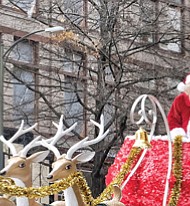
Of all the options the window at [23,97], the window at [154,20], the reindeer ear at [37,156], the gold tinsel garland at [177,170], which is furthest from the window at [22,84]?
the gold tinsel garland at [177,170]

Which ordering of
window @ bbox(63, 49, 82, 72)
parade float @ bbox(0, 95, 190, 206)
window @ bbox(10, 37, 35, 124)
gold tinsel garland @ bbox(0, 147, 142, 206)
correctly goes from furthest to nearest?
window @ bbox(10, 37, 35, 124) → window @ bbox(63, 49, 82, 72) → parade float @ bbox(0, 95, 190, 206) → gold tinsel garland @ bbox(0, 147, 142, 206)

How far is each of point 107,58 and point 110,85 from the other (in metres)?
1.06

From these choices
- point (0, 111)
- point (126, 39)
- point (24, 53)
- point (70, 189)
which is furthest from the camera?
point (24, 53)

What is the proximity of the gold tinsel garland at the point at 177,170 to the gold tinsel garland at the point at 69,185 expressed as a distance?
17.4 inches

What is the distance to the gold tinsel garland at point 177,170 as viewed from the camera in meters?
7.33

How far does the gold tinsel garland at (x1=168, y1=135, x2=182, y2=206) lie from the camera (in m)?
7.33

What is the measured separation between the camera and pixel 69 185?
24.4 ft

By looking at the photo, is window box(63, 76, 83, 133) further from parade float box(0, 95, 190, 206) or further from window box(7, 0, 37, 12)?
parade float box(0, 95, 190, 206)

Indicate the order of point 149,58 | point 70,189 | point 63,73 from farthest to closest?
point 149,58
point 63,73
point 70,189

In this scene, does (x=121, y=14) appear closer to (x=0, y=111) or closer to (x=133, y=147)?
(x=0, y=111)

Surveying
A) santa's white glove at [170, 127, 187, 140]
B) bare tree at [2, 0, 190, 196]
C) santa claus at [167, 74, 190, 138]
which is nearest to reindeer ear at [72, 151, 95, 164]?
santa's white glove at [170, 127, 187, 140]

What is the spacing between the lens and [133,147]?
7699 mm

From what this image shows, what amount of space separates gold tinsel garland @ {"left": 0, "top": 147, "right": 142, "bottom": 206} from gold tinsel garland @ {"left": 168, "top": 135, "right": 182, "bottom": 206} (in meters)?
0.44

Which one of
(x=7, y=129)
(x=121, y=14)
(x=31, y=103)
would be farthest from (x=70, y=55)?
(x=7, y=129)
